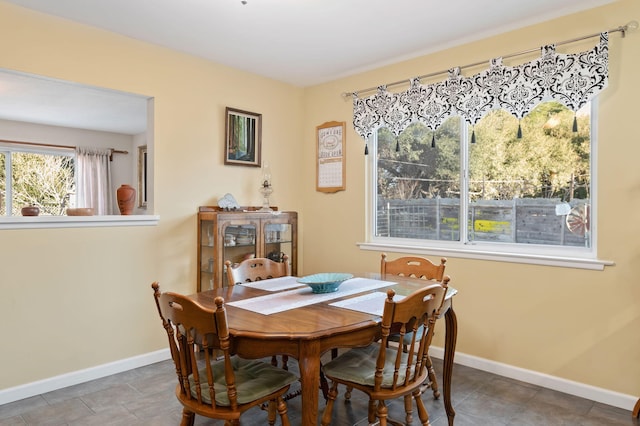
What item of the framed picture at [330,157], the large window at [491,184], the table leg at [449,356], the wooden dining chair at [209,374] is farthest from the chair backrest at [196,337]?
the framed picture at [330,157]

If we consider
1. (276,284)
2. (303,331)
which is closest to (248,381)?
(303,331)

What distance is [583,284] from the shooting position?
2.66 meters

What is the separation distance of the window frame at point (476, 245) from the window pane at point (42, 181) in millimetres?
4663

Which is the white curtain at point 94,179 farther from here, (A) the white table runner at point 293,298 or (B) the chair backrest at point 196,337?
(B) the chair backrest at point 196,337

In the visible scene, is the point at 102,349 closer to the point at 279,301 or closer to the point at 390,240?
the point at 279,301

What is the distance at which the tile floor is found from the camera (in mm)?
2344

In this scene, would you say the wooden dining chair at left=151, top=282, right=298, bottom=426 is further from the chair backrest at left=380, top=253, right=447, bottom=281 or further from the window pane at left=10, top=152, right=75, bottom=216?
the window pane at left=10, top=152, right=75, bottom=216

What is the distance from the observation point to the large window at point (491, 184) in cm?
279

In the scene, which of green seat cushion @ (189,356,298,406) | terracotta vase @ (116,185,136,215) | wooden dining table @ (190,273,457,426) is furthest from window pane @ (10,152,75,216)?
green seat cushion @ (189,356,298,406)

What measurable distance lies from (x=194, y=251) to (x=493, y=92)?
8.71 ft

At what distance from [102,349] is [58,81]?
1896mm

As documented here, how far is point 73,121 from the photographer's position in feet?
18.4

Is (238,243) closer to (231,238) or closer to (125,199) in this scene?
(231,238)

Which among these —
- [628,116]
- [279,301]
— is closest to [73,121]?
[279,301]
